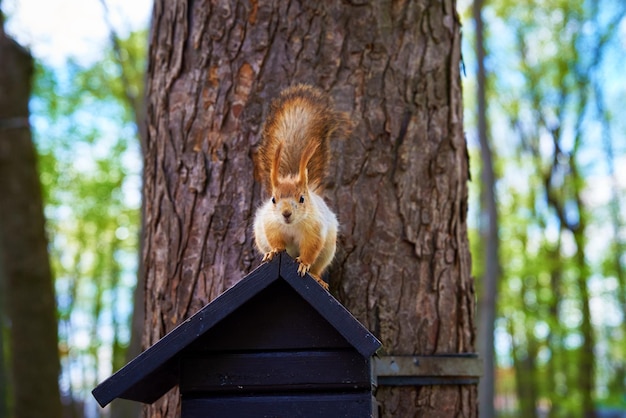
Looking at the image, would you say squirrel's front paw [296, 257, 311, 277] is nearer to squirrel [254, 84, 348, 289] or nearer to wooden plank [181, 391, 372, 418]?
squirrel [254, 84, 348, 289]

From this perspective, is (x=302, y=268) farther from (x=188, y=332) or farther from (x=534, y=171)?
(x=534, y=171)

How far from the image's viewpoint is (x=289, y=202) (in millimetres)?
1983

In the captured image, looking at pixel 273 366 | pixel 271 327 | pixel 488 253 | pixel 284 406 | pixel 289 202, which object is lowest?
pixel 284 406

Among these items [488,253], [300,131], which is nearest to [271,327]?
[300,131]

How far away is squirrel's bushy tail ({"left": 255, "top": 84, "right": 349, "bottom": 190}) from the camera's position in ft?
7.16

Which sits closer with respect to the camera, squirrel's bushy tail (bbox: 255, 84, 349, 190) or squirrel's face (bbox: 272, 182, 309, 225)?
squirrel's face (bbox: 272, 182, 309, 225)

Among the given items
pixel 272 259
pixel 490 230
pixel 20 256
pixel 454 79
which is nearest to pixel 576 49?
pixel 490 230

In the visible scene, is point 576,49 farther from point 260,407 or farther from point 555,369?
point 260,407

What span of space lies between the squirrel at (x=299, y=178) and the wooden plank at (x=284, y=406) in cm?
32

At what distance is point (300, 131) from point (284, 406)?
797 mm

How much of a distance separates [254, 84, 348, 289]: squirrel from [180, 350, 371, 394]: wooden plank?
0.22 m

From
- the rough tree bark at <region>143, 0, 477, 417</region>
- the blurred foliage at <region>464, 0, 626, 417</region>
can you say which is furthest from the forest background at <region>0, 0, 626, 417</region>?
the rough tree bark at <region>143, 0, 477, 417</region>

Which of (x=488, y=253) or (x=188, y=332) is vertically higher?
(x=488, y=253)

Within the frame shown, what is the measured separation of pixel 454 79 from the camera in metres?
2.84
